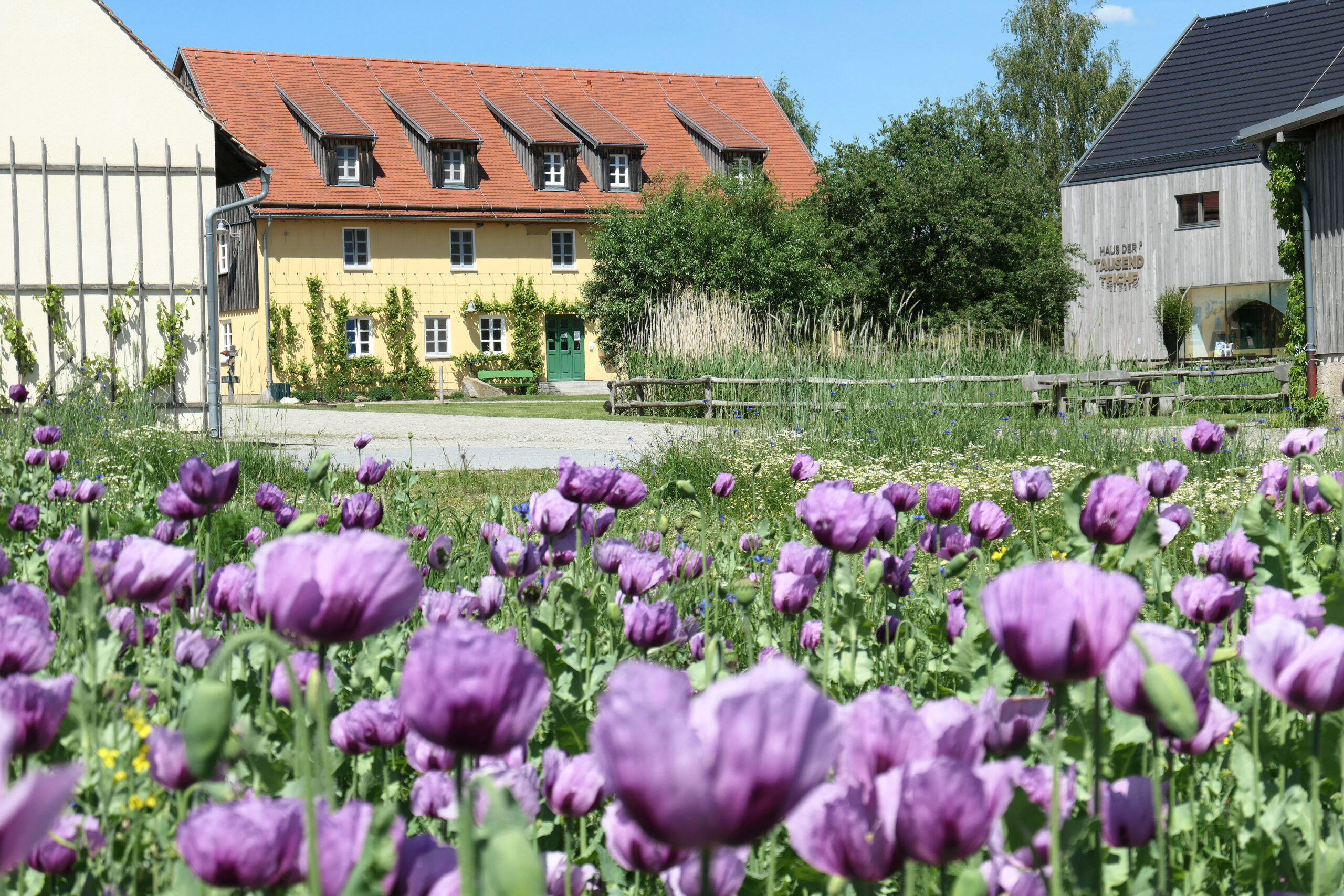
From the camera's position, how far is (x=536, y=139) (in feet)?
104

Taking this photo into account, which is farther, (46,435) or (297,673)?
(46,435)

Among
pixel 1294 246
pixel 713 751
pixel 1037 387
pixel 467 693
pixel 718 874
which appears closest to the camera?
pixel 713 751

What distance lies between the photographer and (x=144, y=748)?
4.83 feet

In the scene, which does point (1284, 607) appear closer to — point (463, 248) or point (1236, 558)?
point (1236, 558)

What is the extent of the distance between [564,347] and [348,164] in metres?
6.85

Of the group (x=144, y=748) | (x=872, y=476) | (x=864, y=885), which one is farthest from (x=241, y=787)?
(x=872, y=476)

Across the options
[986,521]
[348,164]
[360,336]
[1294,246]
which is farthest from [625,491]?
[348,164]

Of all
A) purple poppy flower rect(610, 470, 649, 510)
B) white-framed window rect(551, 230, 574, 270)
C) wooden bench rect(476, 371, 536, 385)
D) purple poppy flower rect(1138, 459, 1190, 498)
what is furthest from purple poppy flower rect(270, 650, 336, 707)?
white-framed window rect(551, 230, 574, 270)

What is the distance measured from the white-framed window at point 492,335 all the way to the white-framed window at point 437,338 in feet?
3.01

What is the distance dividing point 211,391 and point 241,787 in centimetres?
1073

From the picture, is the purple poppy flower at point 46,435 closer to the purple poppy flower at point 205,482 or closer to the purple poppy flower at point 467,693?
the purple poppy flower at point 205,482

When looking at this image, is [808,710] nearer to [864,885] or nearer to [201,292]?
[864,885]

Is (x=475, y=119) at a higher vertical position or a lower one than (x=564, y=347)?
higher

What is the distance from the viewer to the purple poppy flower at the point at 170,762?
110 centimetres
